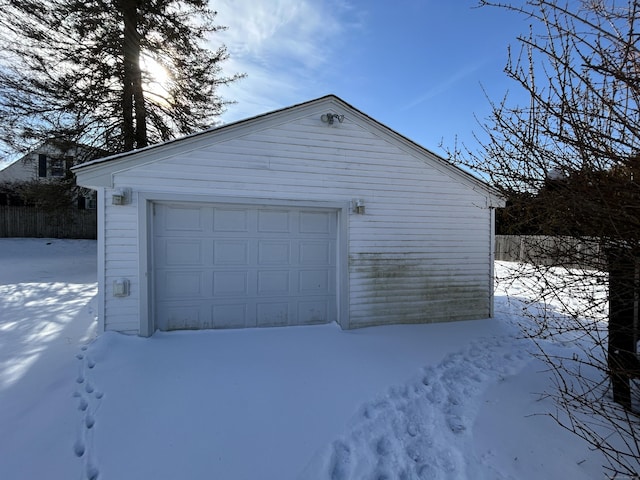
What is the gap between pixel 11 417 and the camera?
280 centimetres

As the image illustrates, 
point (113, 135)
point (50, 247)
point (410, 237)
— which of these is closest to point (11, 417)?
point (410, 237)

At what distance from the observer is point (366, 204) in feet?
18.9

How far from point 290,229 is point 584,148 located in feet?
13.7

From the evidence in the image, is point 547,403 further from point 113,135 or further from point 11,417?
point 113,135

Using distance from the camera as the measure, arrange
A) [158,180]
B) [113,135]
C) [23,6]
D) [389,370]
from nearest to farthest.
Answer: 1. [389,370]
2. [158,180]
3. [23,6]
4. [113,135]

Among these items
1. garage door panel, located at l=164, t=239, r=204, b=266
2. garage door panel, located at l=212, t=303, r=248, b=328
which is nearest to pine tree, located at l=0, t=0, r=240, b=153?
garage door panel, located at l=164, t=239, r=204, b=266

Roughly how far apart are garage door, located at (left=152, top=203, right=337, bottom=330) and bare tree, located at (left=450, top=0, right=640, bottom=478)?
11.1 ft

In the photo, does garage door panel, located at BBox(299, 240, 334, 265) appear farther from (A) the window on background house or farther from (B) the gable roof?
(A) the window on background house

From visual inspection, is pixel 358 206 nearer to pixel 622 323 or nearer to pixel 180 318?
pixel 180 318

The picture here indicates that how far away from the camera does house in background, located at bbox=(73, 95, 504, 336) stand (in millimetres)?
4773

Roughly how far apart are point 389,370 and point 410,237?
2.82 m

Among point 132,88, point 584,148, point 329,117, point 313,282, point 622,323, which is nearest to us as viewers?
point 584,148

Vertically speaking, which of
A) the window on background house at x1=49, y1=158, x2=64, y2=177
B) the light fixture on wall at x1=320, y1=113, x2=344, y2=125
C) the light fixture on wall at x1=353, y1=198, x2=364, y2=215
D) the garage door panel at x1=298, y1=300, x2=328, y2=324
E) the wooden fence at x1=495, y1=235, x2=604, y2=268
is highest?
the window on background house at x1=49, y1=158, x2=64, y2=177

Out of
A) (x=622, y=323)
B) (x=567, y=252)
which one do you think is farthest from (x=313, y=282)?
(x=622, y=323)
